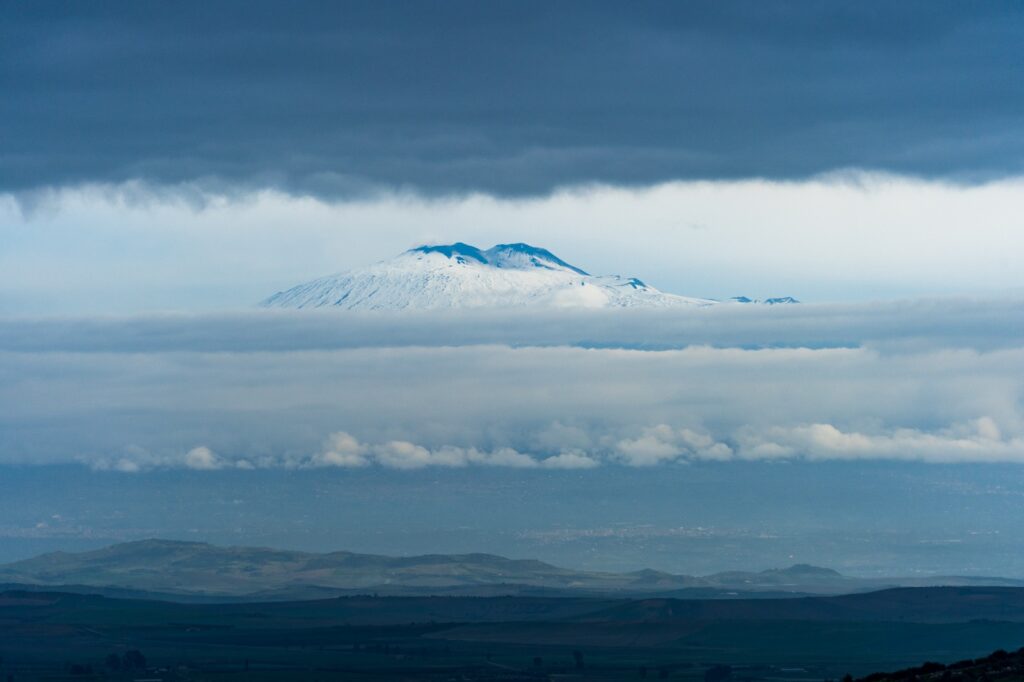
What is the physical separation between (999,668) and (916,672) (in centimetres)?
666

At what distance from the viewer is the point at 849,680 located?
12100cm

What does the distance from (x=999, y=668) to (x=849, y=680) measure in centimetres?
1056

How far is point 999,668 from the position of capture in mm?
121438

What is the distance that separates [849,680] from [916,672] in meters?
7.67

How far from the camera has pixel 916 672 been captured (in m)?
126
